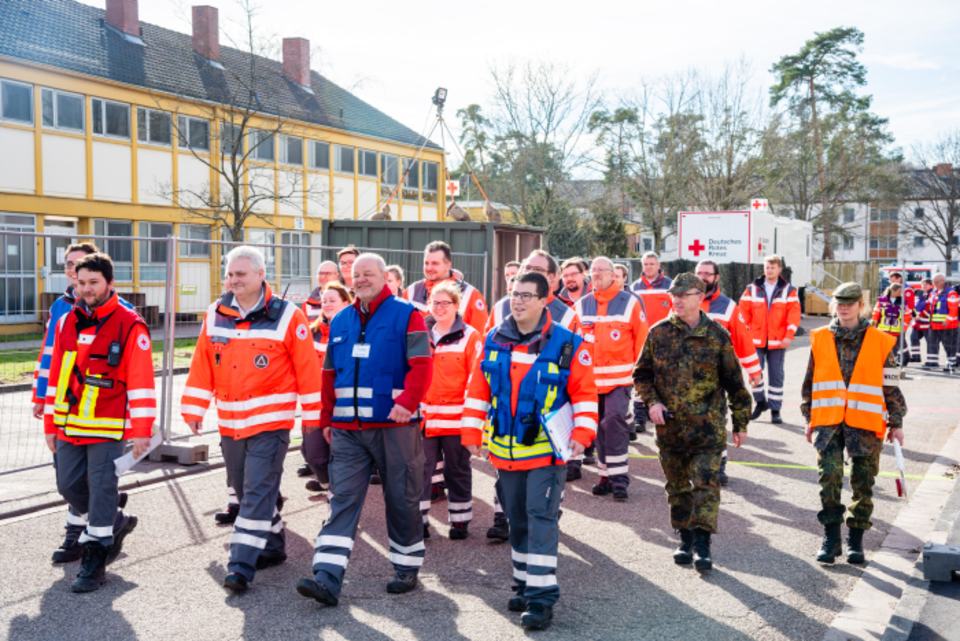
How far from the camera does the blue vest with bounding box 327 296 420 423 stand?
490 cm

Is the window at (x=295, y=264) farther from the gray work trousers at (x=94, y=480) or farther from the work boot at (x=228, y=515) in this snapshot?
the gray work trousers at (x=94, y=480)

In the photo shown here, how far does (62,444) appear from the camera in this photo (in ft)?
17.0

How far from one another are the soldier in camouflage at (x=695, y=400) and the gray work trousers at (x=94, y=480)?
3285 millimetres

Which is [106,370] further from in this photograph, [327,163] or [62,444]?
[327,163]

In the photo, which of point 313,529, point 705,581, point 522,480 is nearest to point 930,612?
point 705,581

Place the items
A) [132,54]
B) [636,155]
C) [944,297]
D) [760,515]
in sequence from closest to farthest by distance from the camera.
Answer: [760,515]
[944,297]
[132,54]
[636,155]

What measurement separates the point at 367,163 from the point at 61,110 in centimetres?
1413

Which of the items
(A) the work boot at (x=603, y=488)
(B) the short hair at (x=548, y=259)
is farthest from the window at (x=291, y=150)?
(B) the short hair at (x=548, y=259)

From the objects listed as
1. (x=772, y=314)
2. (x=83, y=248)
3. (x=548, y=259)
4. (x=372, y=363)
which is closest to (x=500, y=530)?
(x=372, y=363)

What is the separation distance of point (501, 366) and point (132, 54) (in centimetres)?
2723

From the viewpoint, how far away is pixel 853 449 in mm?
5523

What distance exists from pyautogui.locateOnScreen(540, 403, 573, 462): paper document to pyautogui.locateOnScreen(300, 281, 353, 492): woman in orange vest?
7.29 feet

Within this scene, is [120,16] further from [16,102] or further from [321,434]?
[321,434]

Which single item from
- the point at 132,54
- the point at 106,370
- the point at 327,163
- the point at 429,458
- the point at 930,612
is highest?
the point at 132,54
